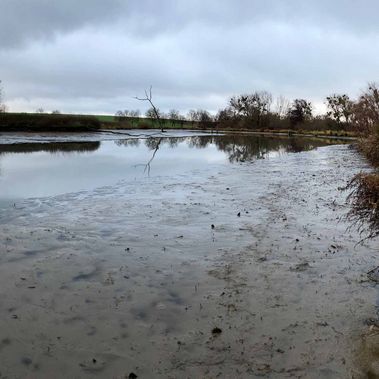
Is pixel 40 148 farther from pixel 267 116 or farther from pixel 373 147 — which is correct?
pixel 267 116

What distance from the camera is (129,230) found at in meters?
9.31

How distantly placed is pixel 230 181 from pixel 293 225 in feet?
25.4

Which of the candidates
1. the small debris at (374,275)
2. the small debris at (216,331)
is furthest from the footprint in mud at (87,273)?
the small debris at (374,275)

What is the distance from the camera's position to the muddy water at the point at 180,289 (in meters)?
4.34

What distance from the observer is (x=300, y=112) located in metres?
98.4

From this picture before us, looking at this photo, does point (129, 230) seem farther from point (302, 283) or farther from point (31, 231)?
point (302, 283)

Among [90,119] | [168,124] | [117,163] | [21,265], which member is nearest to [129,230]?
[21,265]

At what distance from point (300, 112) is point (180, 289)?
97.8 metres

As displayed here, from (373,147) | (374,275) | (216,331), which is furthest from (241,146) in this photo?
(216,331)

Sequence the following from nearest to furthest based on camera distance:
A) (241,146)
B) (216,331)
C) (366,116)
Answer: (216,331)
(366,116)
(241,146)

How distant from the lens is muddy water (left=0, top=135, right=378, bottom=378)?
14.3 feet

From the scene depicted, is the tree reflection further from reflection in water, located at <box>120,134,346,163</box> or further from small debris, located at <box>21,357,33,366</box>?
small debris, located at <box>21,357,33,366</box>

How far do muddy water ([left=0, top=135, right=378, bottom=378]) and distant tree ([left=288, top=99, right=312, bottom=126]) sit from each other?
288ft

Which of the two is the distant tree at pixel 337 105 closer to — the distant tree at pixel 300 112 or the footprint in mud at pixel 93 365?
the distant tree at pixel 300 112
